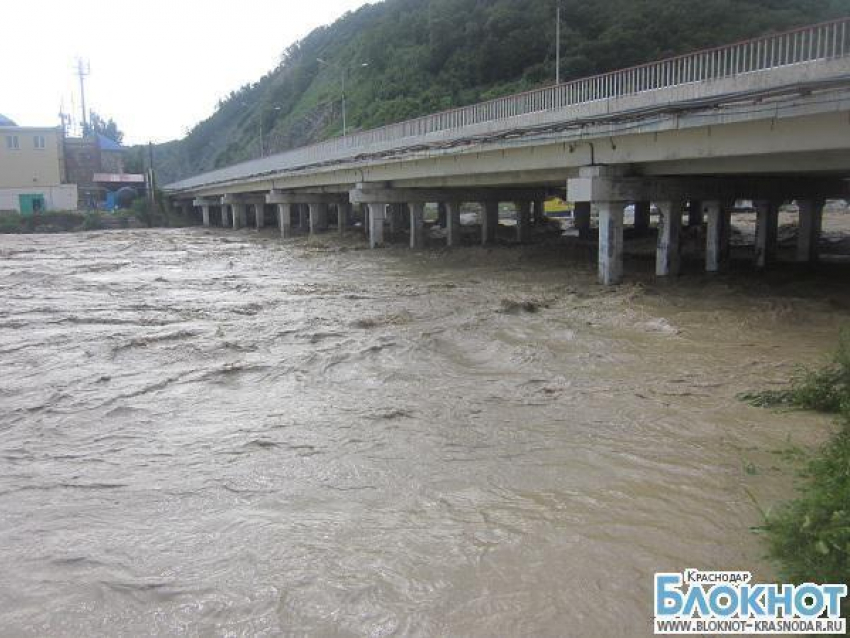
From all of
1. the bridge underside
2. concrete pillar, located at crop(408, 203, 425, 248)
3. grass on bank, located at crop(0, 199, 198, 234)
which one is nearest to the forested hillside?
grass on bank, located at crop(0, 199, 198, 234)

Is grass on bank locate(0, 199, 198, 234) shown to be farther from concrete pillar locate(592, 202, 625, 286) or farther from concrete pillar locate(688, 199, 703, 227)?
concrete pillar locate(592, 202, 625, 286)

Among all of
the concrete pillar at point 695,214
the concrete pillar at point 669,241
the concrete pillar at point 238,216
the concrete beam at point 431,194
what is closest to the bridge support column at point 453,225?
the concrete beam at point 431,194

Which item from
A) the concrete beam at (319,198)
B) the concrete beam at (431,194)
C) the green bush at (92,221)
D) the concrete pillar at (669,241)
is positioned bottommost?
the concrete pillar at (669,241)

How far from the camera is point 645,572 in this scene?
18.4ft

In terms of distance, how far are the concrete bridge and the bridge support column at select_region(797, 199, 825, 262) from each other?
5 centimetres

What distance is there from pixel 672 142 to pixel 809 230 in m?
12.0

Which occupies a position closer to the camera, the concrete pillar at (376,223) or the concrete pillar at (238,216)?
the concrete pillar at (376,223)

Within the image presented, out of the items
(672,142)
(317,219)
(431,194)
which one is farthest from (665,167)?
(317,219)

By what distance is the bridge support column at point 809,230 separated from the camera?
2722 cm

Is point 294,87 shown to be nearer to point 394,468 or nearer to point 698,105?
point 698,105

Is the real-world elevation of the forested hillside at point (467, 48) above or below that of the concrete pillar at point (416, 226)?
above

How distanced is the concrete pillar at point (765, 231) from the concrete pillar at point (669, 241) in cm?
543

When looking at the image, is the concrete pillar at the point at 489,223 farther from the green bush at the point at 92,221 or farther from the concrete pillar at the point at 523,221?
the green bush at the point at 92,221

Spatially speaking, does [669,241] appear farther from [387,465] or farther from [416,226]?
[416,226]
